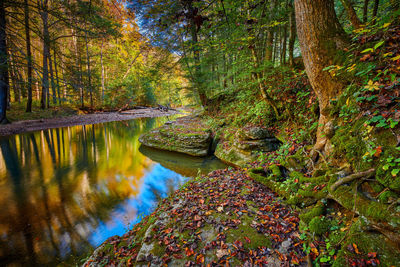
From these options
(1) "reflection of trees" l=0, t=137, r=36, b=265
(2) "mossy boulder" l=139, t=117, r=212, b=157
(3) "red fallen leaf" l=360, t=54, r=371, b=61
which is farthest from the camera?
(2) "mossy boulder" l=139, t=117, r=212, b=157

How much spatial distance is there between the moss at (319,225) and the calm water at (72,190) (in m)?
3.95

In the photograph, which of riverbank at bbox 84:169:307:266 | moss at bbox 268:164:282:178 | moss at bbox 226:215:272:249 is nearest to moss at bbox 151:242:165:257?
riverbank at bbox 84:169:307:266

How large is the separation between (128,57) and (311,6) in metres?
31.2

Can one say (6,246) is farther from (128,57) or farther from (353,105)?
(128,57)

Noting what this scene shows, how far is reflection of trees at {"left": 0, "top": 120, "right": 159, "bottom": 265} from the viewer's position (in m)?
3.54

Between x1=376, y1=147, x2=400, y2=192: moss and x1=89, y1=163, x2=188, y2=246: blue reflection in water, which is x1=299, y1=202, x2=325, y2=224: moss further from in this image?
x1=89, y1=163, x2=188, y2=246: blue reflection in water

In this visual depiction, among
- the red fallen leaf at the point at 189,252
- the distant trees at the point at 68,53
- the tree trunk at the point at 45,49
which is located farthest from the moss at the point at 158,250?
the tree trunk at the point at 45,49

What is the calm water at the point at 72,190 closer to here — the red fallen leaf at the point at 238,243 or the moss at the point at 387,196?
the red fallen leaf at the point at 238,243

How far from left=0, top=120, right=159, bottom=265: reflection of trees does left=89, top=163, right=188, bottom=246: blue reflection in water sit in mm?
223

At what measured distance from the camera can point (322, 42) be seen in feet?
10.6

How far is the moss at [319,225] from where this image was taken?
7.33ft

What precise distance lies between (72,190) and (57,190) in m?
0.49

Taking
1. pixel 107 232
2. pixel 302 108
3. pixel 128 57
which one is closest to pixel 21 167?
pixel 107 232

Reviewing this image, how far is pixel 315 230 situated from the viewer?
2252 mm
